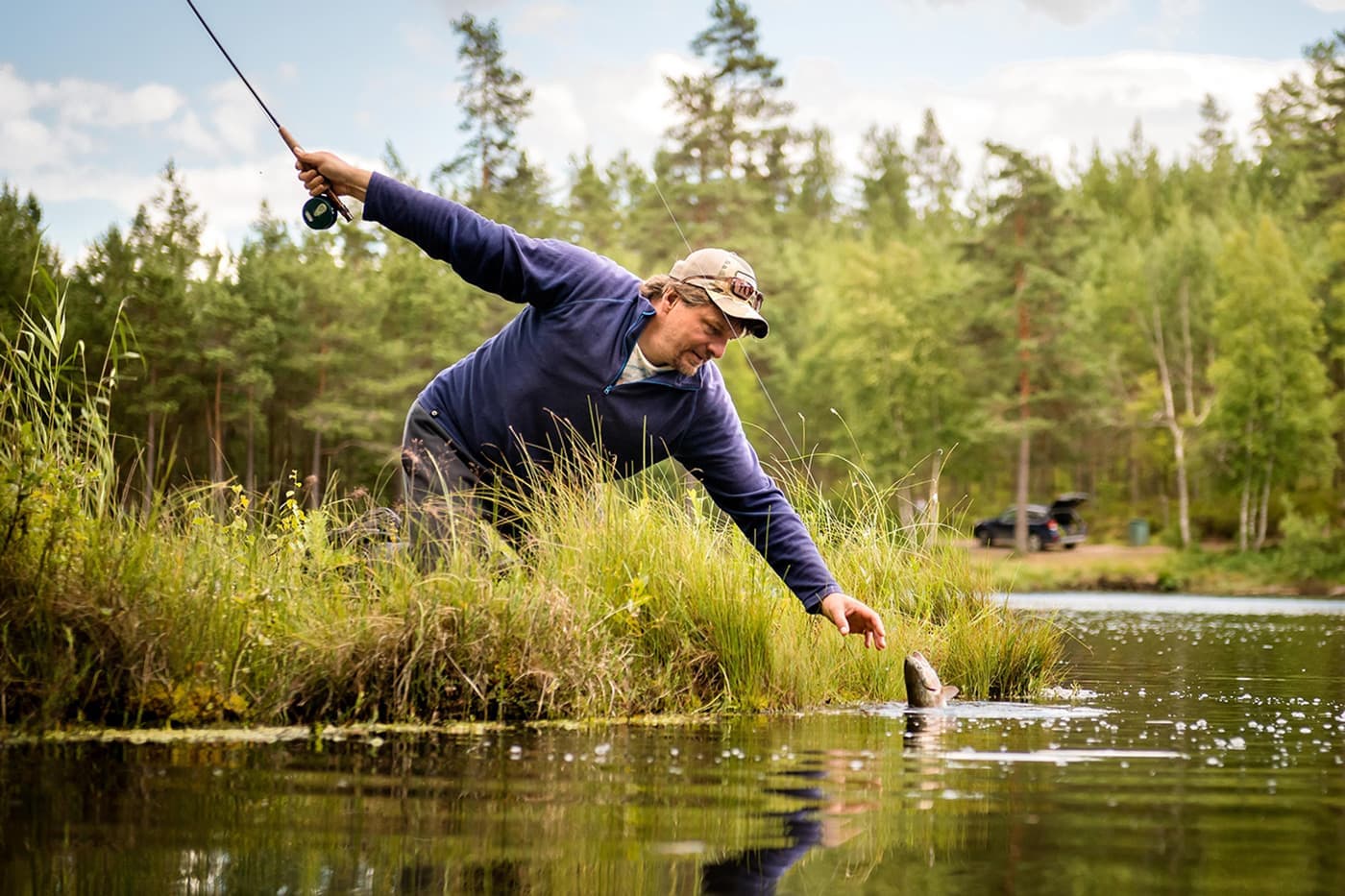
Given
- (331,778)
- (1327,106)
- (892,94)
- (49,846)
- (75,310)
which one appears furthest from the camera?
(892,94)

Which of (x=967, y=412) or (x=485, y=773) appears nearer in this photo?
(x=485, y=773)

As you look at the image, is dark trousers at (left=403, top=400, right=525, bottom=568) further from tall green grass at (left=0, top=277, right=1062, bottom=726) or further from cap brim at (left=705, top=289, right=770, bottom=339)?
cap brim at (left=705, top=289, right=770, bottom=339)

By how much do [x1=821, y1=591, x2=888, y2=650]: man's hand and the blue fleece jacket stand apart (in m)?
0.09

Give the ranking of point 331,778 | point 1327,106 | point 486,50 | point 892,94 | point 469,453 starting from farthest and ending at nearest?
point 892,94
point 1327,106
point 486,50
point 469,453
point 331,778

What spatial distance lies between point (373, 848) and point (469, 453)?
10.6 feet

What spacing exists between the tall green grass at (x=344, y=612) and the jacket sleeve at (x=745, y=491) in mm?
232

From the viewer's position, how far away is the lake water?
275 centimetres

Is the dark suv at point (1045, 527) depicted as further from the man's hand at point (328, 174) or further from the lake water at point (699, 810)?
the lake water at point (699, 810)

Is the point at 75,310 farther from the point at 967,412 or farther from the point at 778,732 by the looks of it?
the point at 778,732

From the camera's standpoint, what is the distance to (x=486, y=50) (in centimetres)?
4966

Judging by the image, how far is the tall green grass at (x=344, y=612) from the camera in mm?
4766

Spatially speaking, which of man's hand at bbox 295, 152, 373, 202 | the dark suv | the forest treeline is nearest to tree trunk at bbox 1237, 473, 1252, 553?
the forest treeline

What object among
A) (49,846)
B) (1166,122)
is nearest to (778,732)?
(49,846)

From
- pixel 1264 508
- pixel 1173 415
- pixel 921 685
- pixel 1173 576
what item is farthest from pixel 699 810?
pixel 1173 415
